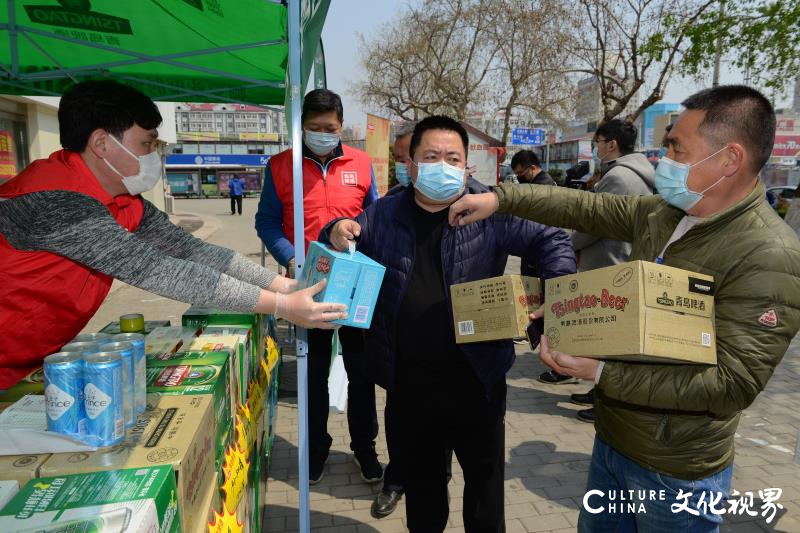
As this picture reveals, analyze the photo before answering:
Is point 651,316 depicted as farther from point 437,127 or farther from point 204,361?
point 204,361

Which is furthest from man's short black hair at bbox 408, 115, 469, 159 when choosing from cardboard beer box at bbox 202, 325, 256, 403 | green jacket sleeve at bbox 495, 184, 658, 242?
cardboard beer box at bbox 202, 325, 256, 403

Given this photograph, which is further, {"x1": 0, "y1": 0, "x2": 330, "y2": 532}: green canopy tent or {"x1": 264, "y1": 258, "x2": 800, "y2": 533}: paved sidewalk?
{"x1": 264, "y1": 258, "x2": 800, "y2": 533}: paved sidewalk

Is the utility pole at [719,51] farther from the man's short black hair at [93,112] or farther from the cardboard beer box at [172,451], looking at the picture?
the cardboard beer box at [172,451]

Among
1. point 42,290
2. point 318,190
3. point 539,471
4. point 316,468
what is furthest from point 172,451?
point 539,471

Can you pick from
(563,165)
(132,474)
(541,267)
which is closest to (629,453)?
(541,267)

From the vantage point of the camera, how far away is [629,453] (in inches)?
69.2

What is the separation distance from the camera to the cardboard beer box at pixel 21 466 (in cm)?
122

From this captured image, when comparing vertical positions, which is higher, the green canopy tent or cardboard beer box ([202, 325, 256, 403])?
the green canopy tent

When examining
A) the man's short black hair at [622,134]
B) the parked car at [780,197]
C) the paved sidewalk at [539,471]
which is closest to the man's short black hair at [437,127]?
the paved sidewalk at [539,471]

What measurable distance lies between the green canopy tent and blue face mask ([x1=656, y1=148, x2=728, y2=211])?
1.46m

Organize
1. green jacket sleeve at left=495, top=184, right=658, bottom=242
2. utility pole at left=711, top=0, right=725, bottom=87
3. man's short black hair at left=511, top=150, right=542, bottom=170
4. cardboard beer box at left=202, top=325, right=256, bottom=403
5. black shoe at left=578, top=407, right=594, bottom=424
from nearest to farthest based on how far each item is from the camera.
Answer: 1. green jacket sleeve at left=495, top=184, right=658, bottom=242
2. cardboard beer box at left=202, top=325, right=256, bottom=403
3. black shoe at left=578, top=407, right=594, bottom=424
4. man's short black hair at left=511, top=150, right=542, bottom=170
5. utility pole at left=711, top=0, right=725, bottom=87

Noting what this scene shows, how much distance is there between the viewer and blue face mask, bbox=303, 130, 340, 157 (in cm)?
319

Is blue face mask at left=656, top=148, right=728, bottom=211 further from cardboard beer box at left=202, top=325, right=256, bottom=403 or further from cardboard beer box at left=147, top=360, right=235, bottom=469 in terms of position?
cardboard beer box at left=202, top=325, right=256, bottom=403

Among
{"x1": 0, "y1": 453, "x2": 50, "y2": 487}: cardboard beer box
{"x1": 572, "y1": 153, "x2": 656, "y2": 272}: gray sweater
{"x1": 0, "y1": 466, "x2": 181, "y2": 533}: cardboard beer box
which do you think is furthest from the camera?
{"x1": 572, "y1": 153, "x2": 656, "y2": 272}: gray sweater
